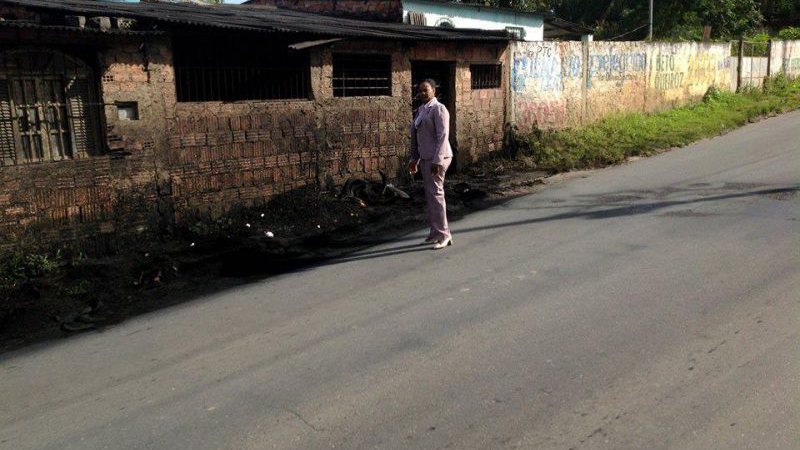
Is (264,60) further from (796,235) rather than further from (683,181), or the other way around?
(796,235)

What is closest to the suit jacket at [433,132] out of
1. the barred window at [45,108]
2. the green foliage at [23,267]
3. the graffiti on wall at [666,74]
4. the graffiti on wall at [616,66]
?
the barred window at [45,108]

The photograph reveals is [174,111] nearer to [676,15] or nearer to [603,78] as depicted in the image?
[603,78]

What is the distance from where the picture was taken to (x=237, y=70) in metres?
10.2

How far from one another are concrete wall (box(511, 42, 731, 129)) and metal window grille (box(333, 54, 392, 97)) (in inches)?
152

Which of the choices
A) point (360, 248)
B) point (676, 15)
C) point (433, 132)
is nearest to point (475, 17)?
point (676, 15)

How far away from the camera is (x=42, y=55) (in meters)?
7.77

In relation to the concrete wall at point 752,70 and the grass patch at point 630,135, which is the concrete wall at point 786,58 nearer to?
the concrete wall at point 752,70

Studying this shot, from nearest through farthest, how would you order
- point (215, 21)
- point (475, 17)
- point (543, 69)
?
point (215, 21)
point (543, 69)
point (475, 17)

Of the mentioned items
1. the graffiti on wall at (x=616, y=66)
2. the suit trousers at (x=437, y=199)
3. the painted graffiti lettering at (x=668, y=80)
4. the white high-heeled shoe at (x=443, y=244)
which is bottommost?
the white high-heeled shoe at (x=443, y=244)

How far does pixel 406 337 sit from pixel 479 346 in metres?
0.57

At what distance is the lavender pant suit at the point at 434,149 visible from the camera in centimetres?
769

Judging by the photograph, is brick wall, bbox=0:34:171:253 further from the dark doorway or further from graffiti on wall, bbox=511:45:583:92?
graffiti on wall, bbox=511:45:583:92

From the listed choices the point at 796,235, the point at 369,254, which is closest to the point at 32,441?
the point at 369,254

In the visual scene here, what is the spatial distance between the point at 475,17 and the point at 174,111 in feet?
54.5
